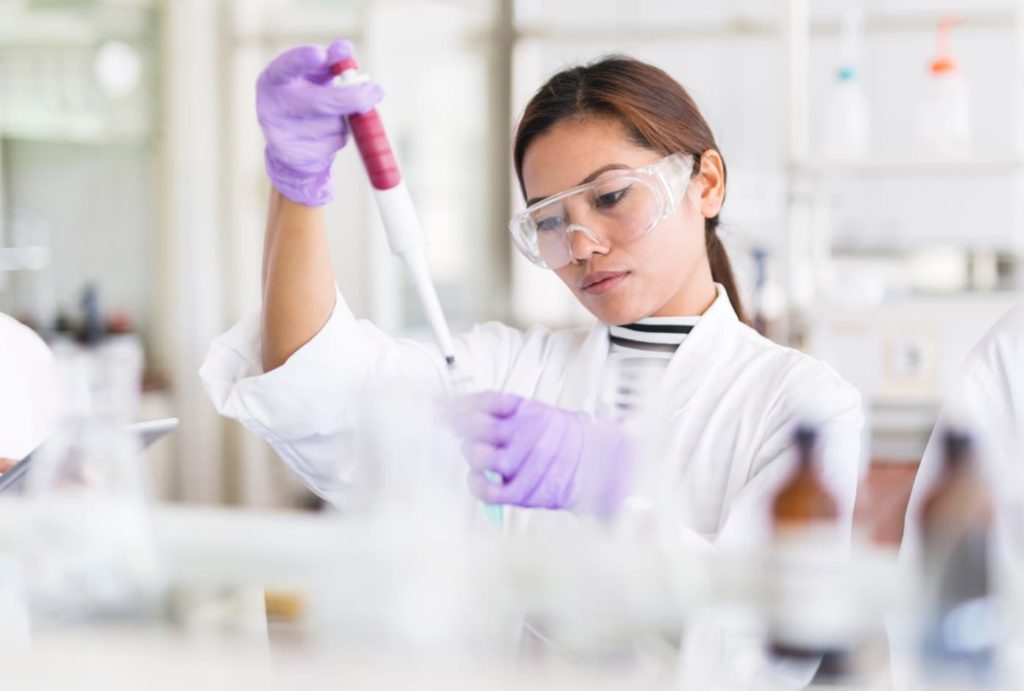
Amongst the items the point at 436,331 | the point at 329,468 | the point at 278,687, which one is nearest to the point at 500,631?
the point at 278,687

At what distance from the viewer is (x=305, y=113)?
4.00ft

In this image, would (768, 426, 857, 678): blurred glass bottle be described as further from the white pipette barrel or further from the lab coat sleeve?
the white pipette barrel

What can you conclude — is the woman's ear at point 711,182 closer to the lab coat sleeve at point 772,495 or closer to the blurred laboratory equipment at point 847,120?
the lab coat sleeve at point 772,495

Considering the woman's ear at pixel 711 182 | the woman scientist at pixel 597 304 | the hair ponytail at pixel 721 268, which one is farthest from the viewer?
the hair ponytail at pixel 721 268

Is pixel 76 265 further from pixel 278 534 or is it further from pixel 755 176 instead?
pixel 278 534

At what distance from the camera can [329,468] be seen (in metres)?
1.44

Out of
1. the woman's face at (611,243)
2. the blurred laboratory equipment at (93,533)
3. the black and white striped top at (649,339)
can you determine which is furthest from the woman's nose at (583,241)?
the blurred laboratory equipment at (93,533)

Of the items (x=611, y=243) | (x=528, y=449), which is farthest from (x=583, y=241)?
(x=528, y=449)

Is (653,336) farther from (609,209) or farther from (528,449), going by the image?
(528,449)

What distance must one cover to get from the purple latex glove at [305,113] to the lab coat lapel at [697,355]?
483mm

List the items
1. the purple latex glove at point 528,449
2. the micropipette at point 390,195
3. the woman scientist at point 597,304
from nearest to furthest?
the purple latex glove at point 528,449 → the micropipette at point 390,195 → the woman scientist at point 597,304

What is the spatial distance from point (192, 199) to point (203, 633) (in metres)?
4.77

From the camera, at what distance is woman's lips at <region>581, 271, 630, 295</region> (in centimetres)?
144

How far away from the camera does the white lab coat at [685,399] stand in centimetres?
133
